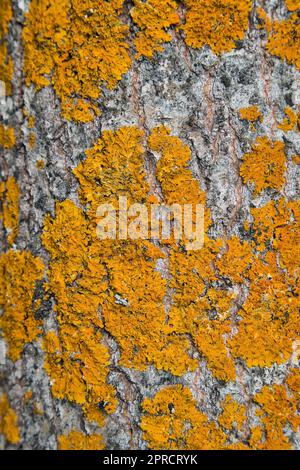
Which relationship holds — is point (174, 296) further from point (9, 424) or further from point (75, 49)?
point (75, 49)

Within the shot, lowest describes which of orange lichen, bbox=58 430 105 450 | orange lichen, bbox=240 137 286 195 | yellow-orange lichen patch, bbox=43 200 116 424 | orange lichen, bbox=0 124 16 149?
orange lichen, bbox=58 430 105 450

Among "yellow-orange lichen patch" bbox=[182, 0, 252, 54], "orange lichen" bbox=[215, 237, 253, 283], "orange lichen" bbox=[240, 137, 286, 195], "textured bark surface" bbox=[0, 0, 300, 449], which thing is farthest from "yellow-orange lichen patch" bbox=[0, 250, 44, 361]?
"yellow-orange lichen patch" bbox=[182, 0, 252, 54]

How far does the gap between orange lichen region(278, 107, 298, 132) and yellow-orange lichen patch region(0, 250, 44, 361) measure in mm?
784

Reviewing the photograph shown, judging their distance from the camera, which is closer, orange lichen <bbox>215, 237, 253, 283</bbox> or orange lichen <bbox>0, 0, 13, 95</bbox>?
orange lichen <bbox>0, 0, 13, 95</bbox>

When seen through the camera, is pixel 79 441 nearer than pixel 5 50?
No

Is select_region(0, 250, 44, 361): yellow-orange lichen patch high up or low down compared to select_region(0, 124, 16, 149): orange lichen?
down

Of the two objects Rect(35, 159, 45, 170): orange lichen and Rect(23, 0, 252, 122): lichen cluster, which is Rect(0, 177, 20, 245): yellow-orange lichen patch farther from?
Rect(23, 0, 252, 122): lichen cluster

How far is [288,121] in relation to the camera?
121 centimetres

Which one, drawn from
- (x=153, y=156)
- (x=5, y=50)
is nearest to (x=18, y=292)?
(x=153, y=156)

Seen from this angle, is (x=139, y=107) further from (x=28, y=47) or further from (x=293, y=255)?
(x=293, y=255)

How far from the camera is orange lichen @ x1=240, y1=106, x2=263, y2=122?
1197mm

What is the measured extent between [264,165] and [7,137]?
72 centimetres
